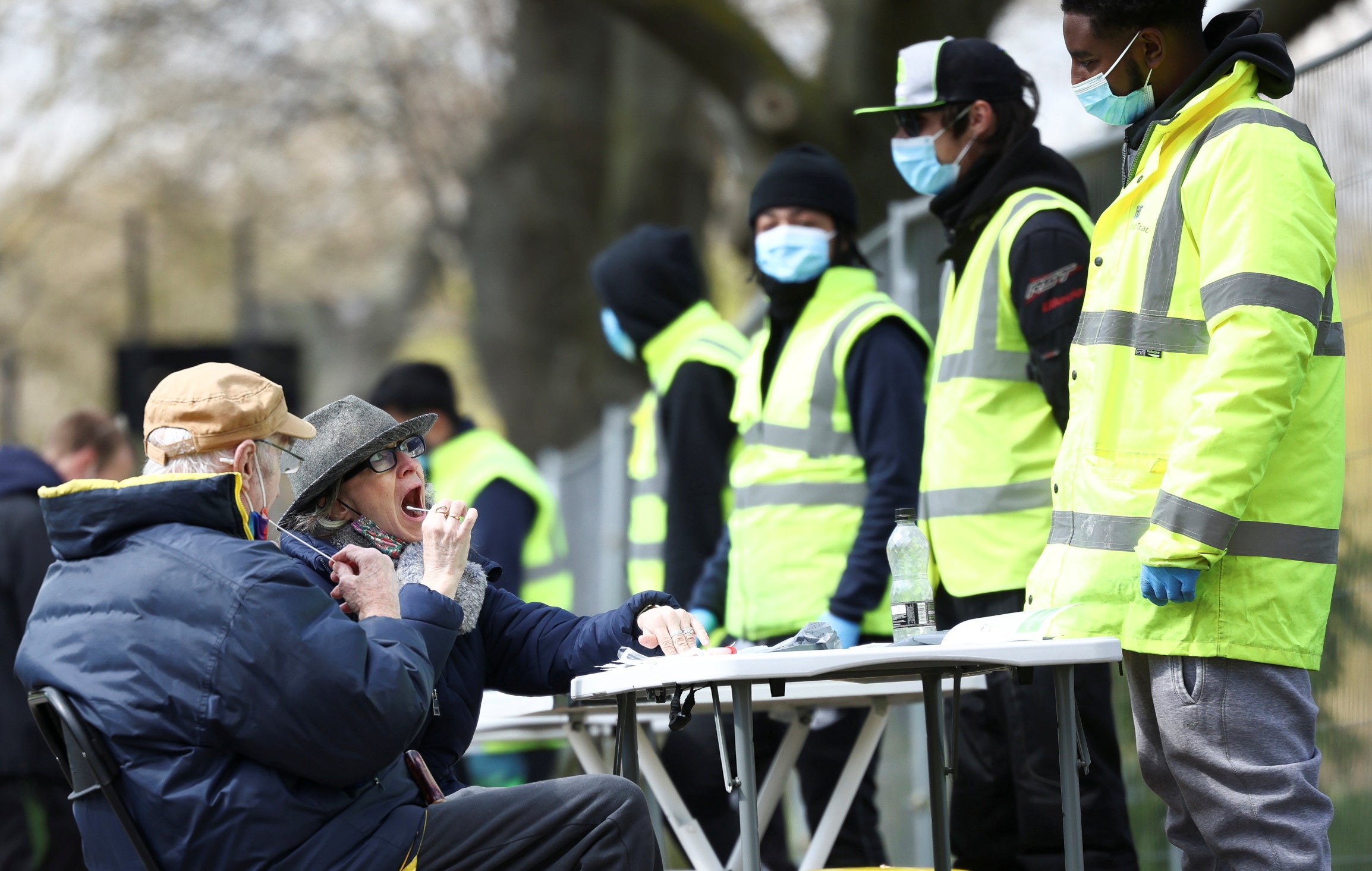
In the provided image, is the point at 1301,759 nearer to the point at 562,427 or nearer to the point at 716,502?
the point at 716,502

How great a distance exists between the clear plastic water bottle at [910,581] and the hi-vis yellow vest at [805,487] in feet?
1.45

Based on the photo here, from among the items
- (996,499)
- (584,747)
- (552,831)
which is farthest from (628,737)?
(996,499)

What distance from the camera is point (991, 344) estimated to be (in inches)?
165

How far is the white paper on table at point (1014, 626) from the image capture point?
10.7 ft

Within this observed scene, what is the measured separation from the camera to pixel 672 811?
4.05 metres

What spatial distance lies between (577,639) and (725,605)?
1551 millimetres

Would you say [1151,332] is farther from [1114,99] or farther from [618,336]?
[618,336]

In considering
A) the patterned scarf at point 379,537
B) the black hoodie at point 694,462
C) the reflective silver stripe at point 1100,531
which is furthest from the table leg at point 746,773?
the black hoodie at point 694,462

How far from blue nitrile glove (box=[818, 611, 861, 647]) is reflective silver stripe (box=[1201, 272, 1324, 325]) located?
172 cm

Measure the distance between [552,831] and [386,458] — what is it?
0.97 metres

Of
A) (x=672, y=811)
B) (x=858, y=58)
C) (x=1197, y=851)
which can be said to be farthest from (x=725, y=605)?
(x=858, y=58)

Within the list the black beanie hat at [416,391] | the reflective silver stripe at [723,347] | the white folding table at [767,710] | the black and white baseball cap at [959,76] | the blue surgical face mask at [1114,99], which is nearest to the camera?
the blue surgical face mask at [1114,99]

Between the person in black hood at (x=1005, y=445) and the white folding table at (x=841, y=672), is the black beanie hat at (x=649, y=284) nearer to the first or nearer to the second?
the person in black hood at (x=1005, y=445)

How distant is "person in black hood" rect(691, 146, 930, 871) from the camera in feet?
15.5
